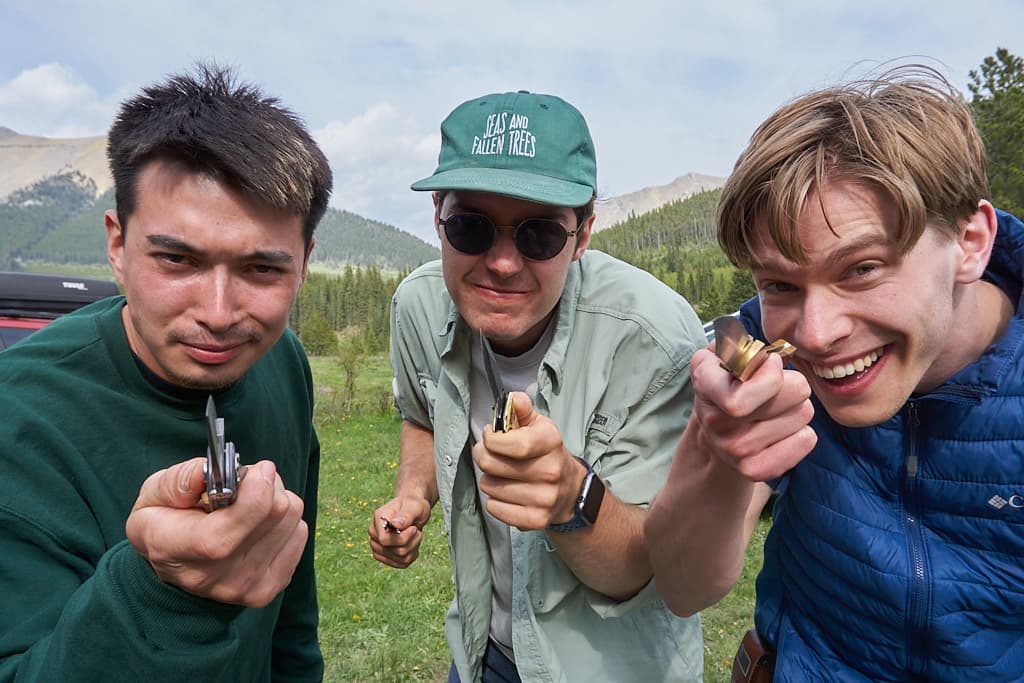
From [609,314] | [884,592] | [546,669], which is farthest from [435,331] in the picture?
[884,592]

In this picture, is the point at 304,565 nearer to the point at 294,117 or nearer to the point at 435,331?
the point at 435,331

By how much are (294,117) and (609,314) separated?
153 centimetres

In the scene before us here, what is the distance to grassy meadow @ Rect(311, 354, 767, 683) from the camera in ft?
22.1

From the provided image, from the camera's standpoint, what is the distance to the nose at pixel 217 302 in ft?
7.17

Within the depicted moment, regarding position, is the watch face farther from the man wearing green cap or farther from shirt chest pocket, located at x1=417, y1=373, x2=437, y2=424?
shirt chest pocket, located at x1=417, y1=373, x2=437, y2=424

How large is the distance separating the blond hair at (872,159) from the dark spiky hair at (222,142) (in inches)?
61.5

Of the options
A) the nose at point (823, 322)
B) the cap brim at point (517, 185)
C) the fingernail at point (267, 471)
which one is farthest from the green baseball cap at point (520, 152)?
the fingernail at point (267, 471)

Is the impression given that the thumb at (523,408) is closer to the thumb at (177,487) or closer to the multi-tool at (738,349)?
the multi-tool at (738,349)

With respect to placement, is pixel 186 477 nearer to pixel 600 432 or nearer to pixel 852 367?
pixel 600 432

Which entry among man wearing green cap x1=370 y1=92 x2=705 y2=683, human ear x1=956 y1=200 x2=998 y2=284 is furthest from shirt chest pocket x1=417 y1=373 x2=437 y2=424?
human ear x1=956 y1=200 x2=998 y2=284

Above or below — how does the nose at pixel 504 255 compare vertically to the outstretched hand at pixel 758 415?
above

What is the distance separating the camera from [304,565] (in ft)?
10.4

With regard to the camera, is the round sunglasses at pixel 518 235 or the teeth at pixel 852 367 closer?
the teeth at pixel 852 367

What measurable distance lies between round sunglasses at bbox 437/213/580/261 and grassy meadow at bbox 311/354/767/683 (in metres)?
5.46
